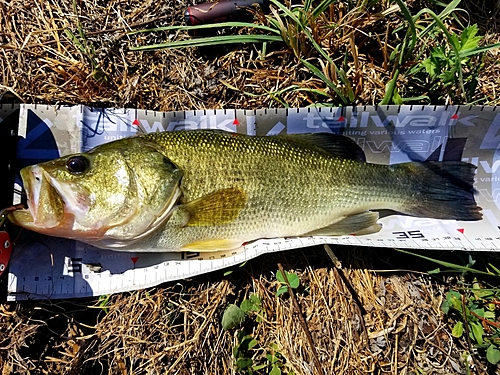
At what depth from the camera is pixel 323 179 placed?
2854 millimetres

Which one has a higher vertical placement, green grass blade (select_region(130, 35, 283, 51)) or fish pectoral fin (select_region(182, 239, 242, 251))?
green grass blade (select_region(130, 35, 283, 51))

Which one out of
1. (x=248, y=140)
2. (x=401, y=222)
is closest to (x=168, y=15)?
(x=248, y=140)

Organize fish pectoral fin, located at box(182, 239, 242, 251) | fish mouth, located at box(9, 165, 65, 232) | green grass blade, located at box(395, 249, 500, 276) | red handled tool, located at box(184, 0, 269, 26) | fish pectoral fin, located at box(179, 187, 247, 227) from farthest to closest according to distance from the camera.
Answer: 1. red handled tool, located at box(184, 0, 269, 26)
2. green grass blade, located at box(395, 249, 500, 276)
3. fish pectoral fin, located at box(182, 239, 242, 251)
4. fish pectoral fin, located at box(179, 187, 247, 227)
5. fish mouth, located at box(9, 165, 65, 232)

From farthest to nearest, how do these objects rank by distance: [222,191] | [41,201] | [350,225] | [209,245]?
[350,225] → [209,245] → [222,191] → [41,201]

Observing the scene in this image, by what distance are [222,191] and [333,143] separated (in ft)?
3.27

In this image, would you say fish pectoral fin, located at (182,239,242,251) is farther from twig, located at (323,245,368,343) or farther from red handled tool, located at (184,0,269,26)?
red handled tool, located at (184,0,269,26)

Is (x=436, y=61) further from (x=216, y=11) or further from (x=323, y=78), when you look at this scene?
(x=216, y=11)

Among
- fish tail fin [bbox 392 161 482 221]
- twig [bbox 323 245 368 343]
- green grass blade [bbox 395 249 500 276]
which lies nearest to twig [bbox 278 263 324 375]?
twig [bbox 323 245 368 343]

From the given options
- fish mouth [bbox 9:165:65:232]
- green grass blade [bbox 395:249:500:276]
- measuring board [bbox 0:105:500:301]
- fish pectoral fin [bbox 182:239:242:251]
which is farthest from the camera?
green grass blade [bbox 395:249:500:276]

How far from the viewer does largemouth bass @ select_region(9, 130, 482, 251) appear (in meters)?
2.46

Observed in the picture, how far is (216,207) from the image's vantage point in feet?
8.68

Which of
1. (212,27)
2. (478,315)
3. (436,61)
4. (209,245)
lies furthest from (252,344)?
(436,61)

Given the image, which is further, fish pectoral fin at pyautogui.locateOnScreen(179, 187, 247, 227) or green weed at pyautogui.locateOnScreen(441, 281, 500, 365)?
green weed at pyautogui.locateOnScreen(441, 281, 500, 365)

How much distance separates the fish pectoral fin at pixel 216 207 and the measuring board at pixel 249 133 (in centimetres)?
38
